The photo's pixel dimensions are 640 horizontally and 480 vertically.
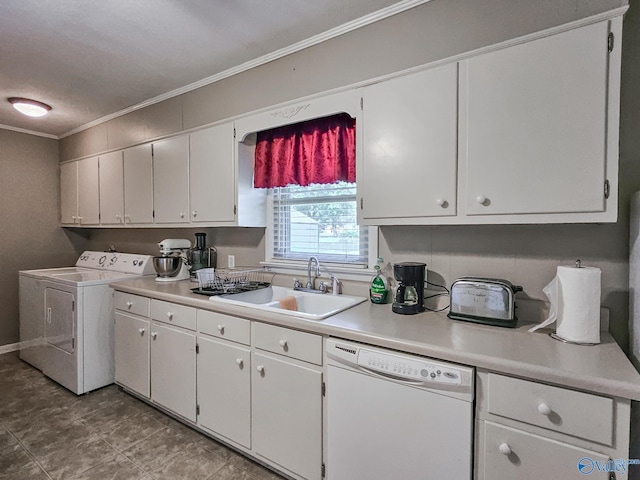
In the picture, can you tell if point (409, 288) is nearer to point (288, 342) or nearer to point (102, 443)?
point (288, 342)

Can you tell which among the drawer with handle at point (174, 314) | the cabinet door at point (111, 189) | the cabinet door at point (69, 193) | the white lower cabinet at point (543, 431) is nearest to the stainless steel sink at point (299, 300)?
the drawer with handle at point (174, 314)

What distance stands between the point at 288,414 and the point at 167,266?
172 cm

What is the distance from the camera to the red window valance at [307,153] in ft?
7.05

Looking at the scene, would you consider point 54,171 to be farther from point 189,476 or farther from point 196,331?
point 189,476

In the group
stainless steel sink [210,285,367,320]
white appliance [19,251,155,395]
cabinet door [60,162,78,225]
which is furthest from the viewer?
cabinet door [60,162,78,225]

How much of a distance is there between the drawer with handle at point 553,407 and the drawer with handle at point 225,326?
4.00 feet

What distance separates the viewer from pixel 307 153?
231 centimetres

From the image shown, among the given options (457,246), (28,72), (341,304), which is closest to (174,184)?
(28,72)

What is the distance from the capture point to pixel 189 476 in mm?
1862

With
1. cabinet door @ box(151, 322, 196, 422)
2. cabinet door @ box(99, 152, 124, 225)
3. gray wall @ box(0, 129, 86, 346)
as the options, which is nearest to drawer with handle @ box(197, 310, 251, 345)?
cabinet door @ box(151, 322, 196, 422)

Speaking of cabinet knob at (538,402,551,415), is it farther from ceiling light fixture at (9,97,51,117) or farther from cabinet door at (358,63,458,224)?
ceiling light fixture at (9,97,51,117)

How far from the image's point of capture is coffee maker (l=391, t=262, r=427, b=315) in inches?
68.7

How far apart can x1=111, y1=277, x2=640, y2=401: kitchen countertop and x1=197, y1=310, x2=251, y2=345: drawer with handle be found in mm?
56

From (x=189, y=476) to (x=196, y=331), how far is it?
2.54 feet
